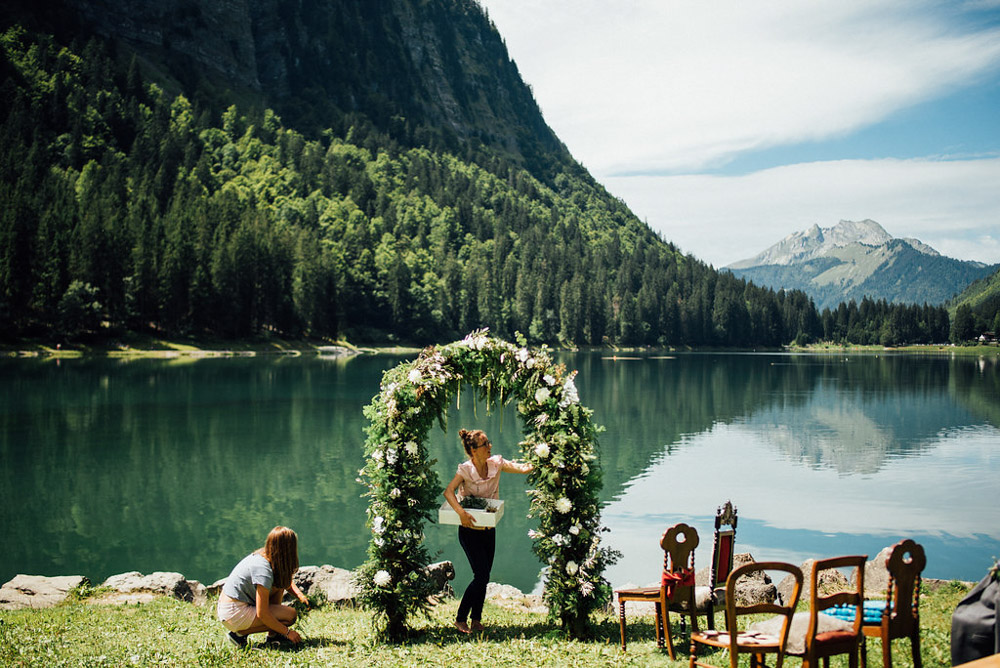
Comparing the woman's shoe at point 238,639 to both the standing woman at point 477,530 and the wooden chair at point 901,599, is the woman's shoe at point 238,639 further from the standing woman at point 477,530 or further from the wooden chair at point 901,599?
the wooden chair at point 901,599

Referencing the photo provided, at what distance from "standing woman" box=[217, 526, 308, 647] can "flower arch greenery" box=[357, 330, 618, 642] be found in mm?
1158

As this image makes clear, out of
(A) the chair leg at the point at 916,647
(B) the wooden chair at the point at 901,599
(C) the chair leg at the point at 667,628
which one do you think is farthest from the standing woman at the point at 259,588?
(A) the chair leg at the point at 916,647

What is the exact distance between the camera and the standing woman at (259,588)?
30.1 feet

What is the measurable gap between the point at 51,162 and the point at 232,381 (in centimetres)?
12189

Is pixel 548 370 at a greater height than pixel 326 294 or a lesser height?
lesser

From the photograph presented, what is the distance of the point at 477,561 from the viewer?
10211mm

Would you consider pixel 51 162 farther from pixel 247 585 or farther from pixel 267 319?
pixel 247 585

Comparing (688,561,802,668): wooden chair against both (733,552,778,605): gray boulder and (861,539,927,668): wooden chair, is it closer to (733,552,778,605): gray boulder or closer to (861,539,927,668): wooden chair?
(861,539,927,668): wooden chair

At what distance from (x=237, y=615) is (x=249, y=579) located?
1.51 feet

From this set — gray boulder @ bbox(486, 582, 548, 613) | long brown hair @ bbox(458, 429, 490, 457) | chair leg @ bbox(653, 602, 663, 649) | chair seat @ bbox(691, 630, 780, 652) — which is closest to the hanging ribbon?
chair leg @ bbox(653, 602, 663, 649)

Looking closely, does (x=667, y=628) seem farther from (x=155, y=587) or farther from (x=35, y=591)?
(x=35, y=591)

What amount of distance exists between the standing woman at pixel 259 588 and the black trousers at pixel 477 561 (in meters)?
2.39

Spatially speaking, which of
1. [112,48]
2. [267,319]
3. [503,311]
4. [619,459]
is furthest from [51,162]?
[619,459]

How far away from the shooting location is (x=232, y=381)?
6531 cm
